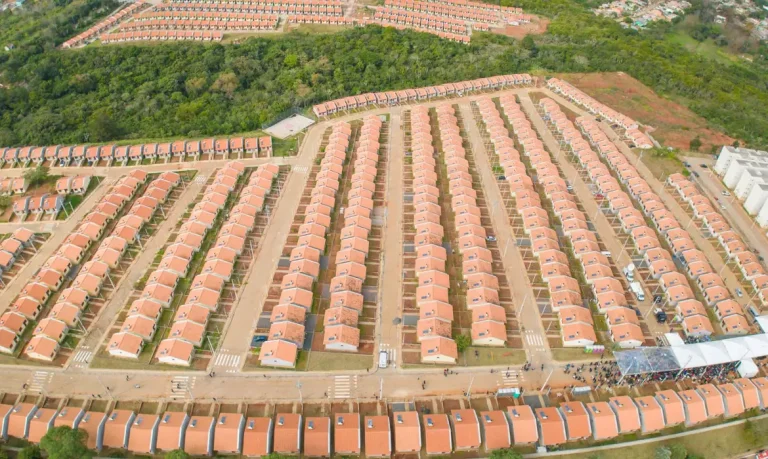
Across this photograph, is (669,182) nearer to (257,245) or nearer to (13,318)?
(257,245)

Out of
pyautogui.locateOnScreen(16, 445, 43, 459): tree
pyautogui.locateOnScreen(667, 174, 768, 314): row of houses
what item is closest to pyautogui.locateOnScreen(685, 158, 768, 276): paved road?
pyautogui.locateOnScreen(667, 174, 768, 314): row of houses

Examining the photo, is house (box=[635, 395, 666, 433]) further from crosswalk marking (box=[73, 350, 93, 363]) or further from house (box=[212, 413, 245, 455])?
crosswalk marking (box=[73, 350, 93, 363])

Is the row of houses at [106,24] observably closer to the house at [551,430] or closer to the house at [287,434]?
the house at [287,434]

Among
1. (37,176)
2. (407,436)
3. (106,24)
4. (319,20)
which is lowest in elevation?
(407,436)

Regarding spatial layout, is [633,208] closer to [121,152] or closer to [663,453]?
[663,453]

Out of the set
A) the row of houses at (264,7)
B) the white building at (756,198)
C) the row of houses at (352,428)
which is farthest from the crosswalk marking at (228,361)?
the row of houses at (264,7)

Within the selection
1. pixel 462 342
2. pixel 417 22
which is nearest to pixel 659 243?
pixel 462 342
